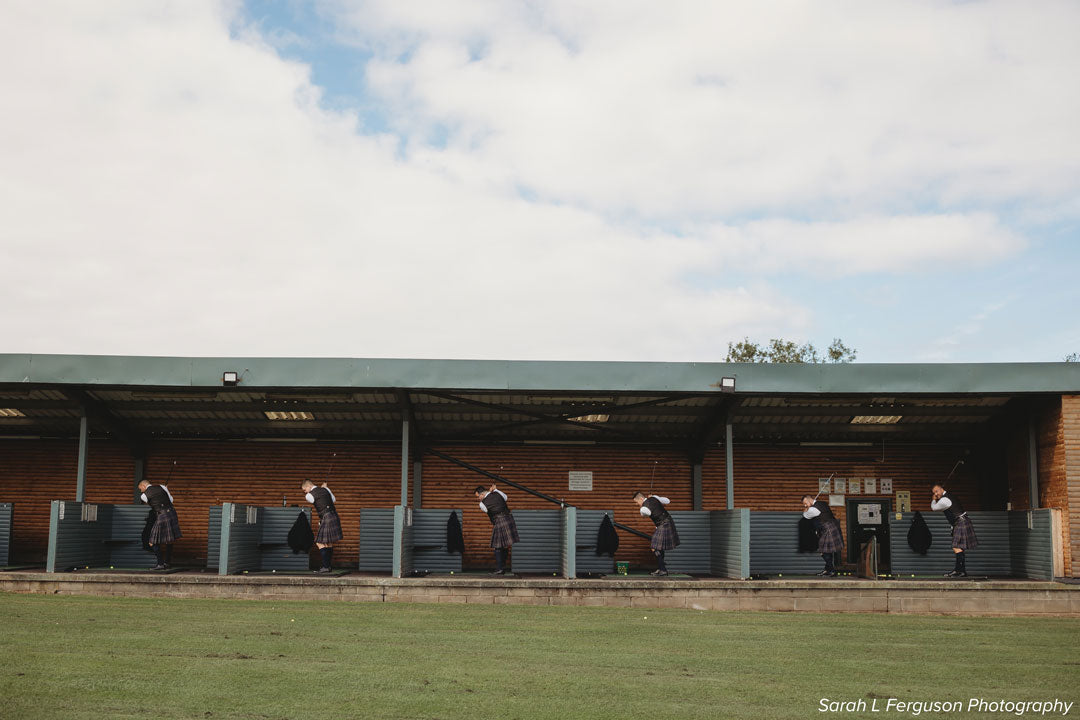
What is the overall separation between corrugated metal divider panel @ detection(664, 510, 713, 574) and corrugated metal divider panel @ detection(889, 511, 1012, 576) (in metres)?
2.93

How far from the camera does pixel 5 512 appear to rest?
1481 centimetres

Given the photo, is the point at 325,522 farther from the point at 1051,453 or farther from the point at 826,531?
the point at 1051,453

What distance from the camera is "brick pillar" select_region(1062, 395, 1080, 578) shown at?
45.7 feet

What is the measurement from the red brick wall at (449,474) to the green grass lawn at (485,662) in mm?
5578

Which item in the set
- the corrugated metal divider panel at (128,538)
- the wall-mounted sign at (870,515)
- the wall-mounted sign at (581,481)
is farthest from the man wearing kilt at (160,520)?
the wall-mounted sign at (870,515)

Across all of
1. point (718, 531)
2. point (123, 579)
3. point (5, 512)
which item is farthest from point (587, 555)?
point (5, 512)

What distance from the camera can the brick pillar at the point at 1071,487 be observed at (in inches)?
549

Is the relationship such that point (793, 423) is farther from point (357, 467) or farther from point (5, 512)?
point (5, 512)

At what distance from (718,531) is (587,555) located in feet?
6.79

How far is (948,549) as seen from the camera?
15117mm

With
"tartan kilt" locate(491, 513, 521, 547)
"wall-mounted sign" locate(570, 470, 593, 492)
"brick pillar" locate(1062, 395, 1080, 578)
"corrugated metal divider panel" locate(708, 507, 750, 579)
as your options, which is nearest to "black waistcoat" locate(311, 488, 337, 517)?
"tartan kilt" locate(491, 513, 521, 547)

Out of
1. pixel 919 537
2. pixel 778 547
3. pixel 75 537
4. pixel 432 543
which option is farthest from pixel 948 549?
pixel 75 537

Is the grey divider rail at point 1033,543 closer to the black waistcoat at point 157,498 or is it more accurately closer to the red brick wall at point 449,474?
the red brick wall at point 449,474

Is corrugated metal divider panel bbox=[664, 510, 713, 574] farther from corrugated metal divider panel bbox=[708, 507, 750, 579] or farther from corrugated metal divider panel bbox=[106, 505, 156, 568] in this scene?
corrugated metal divider panel bbox=[106, 505, 156, 568]
